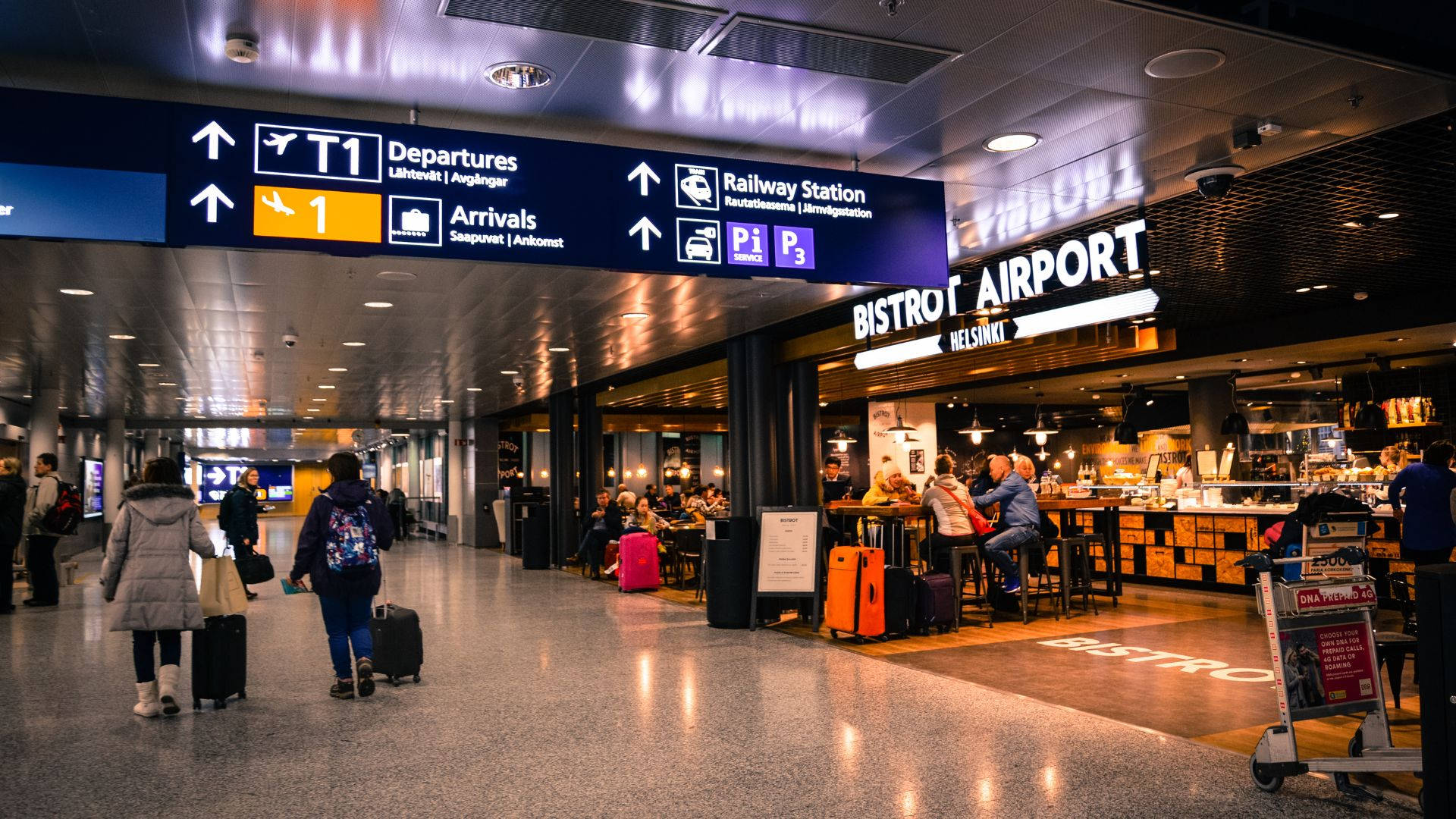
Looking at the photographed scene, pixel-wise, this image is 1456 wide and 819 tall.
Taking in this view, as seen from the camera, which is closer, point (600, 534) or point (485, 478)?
point (600, 534)

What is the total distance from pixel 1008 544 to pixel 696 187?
18.4ft

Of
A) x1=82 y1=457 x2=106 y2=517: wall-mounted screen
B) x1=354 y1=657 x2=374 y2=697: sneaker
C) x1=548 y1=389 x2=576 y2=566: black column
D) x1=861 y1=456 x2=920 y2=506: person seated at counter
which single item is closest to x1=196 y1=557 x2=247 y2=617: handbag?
x1=354 y1=657 x2=374 y2=697: sneaker

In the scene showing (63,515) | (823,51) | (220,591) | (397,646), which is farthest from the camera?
(63,515)

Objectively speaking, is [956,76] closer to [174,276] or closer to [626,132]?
[626,132]

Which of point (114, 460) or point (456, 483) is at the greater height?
point (114, 460)

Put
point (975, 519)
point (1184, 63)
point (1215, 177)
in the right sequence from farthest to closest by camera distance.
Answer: point (975, 519), point (1215, 177), point (1184, 63)

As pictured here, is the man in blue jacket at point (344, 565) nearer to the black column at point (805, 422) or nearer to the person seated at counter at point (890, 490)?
the black column at point (805, 422)

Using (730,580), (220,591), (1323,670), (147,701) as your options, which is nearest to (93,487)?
(730,580)

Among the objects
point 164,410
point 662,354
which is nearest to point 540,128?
point 662,354

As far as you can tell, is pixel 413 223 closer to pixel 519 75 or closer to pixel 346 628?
pixel 519 75

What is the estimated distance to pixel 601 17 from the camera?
142 inches

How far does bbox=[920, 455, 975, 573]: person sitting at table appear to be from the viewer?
9227 mm

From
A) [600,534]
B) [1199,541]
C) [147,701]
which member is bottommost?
[147,701]

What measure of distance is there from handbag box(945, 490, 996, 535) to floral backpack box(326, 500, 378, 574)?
5.06 metres
